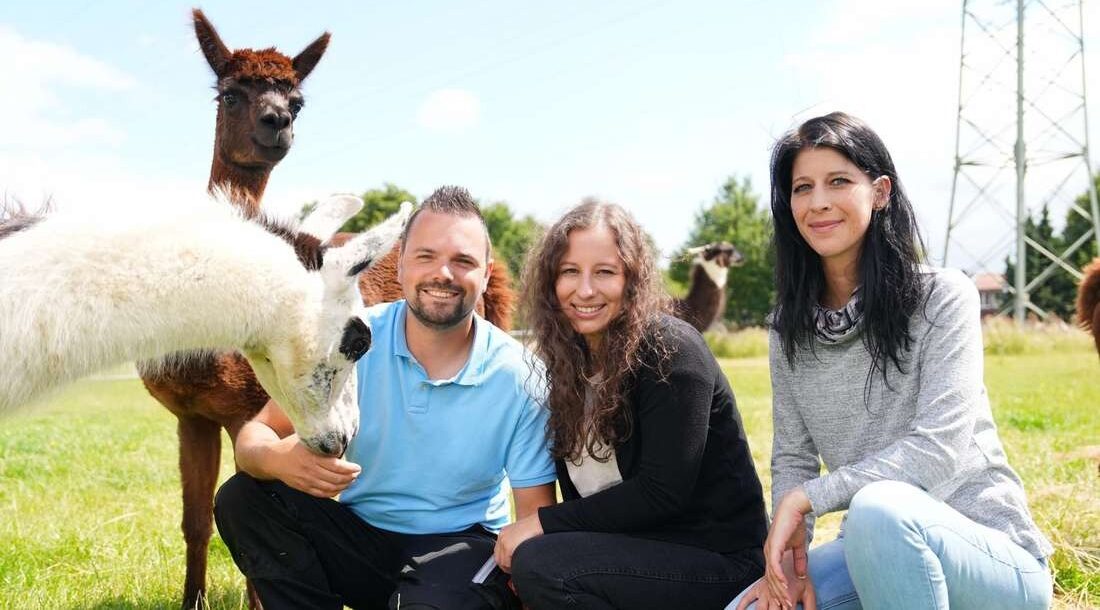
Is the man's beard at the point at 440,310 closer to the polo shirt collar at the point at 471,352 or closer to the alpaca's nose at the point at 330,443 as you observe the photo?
the polo shirt collar at the point at 471,352

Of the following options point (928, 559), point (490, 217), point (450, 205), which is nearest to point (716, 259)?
point (450, 205)

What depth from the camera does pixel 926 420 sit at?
2.74m

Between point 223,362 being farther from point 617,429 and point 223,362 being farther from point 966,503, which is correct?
point 966,503

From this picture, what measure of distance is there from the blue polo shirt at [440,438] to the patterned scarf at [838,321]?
1.01m

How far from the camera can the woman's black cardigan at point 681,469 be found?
117 inches

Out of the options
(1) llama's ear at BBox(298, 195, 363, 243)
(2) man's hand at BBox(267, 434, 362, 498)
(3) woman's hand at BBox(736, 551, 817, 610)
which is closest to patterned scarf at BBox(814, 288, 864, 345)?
(3) woman's hand at BBox(736, 551, 817, 610)

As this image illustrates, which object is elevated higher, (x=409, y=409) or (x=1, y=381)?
(x=1, y=381)

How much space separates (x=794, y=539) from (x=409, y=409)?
4.67 ft

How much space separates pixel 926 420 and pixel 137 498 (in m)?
5.62

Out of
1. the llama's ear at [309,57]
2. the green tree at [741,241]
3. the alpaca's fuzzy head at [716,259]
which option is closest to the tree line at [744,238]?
the green tree at [741,241]

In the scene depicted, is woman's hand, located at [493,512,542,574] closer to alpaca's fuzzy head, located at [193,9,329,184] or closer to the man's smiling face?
the man's smiling face

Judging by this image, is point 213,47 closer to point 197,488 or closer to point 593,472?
point 197,488

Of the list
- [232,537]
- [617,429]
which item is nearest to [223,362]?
[232,537]

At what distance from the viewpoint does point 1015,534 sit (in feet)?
9.00
